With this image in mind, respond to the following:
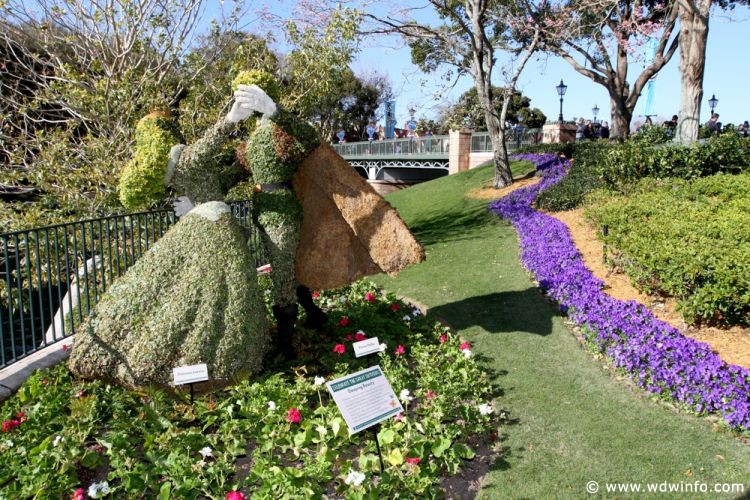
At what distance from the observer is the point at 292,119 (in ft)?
15.4

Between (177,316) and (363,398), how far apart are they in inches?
71.9

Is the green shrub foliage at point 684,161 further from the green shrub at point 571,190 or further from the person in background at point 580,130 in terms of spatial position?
the person in background at point 580,130

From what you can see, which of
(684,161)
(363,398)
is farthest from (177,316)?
(684,161)

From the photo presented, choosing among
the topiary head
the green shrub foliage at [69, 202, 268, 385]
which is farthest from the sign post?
the topiary head

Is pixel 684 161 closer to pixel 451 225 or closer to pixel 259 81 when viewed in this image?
pixel 451 225

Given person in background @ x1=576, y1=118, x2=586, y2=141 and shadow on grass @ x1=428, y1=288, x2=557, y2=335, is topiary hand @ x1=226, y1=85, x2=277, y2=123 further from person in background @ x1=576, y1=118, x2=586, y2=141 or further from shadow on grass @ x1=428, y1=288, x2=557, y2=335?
person in background @ x1=576, y1=118, x2=586, y2=141

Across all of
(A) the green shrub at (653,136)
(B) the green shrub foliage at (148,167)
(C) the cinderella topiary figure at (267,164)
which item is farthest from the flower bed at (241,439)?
(A) the green shrub at (653,136)

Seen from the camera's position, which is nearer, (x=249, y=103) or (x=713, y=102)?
(x=249, y=103)

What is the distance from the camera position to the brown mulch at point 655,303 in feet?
Answer: 16.3

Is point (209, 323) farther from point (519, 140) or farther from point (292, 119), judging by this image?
point (519, 140)

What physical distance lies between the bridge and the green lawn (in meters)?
16.4

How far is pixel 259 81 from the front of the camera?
181 inches

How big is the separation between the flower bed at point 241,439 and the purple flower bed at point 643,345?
1.50 metres

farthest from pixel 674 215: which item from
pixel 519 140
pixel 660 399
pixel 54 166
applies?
pixel 519 140
